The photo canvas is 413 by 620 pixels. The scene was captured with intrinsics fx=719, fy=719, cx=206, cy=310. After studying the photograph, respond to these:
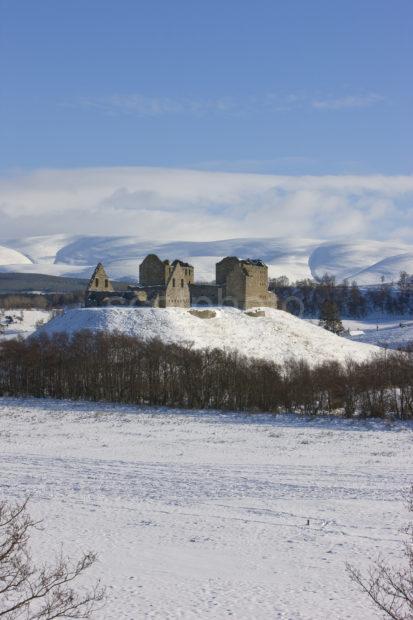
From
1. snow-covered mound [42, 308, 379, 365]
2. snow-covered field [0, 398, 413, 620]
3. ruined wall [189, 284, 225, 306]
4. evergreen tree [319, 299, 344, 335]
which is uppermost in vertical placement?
ruined wall [189, 284, 225, 306]

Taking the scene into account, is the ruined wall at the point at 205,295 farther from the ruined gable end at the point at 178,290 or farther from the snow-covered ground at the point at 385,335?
the snow-covered ground at the point at 385,335

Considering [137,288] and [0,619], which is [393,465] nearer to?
[0,619]

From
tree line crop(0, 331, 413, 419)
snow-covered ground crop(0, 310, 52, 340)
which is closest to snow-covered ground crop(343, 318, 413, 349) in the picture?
tree line crop(0, 331, 413, 419)

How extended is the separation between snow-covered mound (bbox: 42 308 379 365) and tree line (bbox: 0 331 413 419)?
381 centimetres

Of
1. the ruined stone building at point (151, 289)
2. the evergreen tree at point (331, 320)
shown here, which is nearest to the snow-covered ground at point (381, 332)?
the evergreen tree at point (331, 320)

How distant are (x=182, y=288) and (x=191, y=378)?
2143 cm

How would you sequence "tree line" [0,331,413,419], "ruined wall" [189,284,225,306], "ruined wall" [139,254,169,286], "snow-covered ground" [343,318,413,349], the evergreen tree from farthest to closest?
the evergreen tree, "snow-covered ground" [343,318,413,349], "ruined wall" [189,284,225,306], "ruined wall" [139,254,169,286], "tree line" [0,331,413,419]

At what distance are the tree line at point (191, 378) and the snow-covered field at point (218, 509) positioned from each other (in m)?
7.87

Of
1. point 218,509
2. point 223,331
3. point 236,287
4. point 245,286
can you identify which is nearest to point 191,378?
point 223,331

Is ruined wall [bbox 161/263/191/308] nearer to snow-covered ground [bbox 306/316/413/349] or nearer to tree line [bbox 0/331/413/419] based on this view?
tree line [bbox 0/331/413/419]

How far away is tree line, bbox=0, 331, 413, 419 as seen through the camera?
147ft

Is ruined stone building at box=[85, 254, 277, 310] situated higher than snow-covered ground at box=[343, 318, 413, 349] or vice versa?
ruined stone building at box=[85, 254, 277, 310]

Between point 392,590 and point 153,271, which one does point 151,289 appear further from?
point 392,590

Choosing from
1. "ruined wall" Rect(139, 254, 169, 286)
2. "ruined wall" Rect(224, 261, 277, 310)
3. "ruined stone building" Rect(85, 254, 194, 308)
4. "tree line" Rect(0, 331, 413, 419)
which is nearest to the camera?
"tree line" Rect(0, 331, 413, 419)
